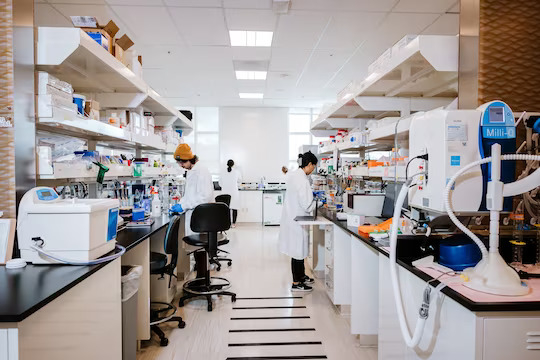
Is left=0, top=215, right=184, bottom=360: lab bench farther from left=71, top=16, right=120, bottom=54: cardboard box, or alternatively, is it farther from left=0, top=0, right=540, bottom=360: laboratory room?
left=71, top=16, right=120, bottom=54: cardboard box

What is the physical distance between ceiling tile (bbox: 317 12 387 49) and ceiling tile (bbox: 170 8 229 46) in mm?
1245

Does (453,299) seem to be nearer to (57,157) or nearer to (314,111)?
(57,157)

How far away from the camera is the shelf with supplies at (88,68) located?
1.90m

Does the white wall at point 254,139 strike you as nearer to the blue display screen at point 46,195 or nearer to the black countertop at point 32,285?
the blue display screen at point 46,195

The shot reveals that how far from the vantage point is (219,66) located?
558 cm

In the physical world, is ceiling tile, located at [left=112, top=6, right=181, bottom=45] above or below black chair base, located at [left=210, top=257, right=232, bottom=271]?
above

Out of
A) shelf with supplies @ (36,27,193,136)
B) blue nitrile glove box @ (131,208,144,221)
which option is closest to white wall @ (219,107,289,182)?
shelf with supplies @ (36,27,193,136)

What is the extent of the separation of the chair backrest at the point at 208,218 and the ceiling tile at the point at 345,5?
2153mm

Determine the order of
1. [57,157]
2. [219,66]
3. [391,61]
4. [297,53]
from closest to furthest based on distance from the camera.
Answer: [57,157] < [391,61] < [297,53] < [219,66]

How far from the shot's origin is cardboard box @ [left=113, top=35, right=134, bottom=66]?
8.44 feet

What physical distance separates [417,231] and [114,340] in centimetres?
170

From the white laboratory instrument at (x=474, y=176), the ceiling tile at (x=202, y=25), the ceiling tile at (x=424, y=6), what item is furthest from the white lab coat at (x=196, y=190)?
the ceiling tile at (x=424, y=6)

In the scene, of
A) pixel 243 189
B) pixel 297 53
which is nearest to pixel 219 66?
pixel 297 53

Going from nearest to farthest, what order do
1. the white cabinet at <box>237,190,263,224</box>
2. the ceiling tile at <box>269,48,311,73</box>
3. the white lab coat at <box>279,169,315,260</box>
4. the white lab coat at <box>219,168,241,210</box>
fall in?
the white lab coat at <box>279,169,315,260</box>
the ceiling tile at <box>269,48,311,73</box>
the white lab coat at <box>219,168,241,210</box>
the white cabinet at <box>237,190,263,224</box>
